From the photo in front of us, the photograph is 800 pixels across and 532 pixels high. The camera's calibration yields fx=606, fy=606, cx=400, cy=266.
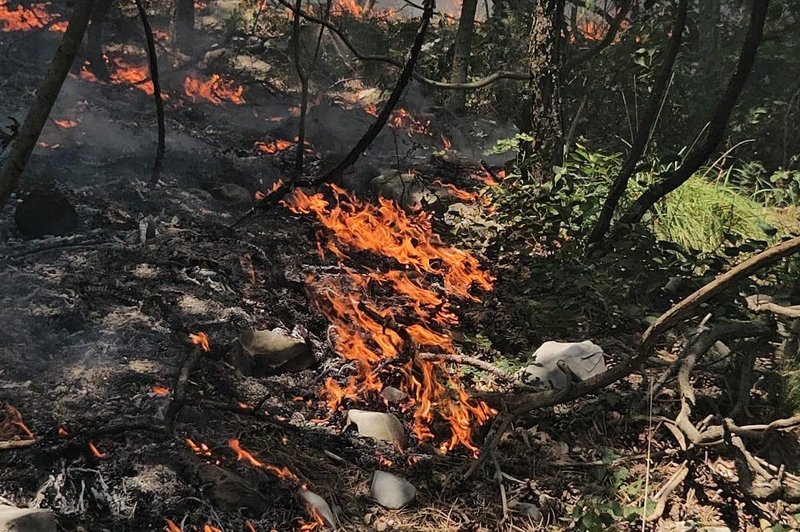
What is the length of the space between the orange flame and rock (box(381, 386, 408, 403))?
114 cm

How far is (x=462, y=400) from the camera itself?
10.8 feet

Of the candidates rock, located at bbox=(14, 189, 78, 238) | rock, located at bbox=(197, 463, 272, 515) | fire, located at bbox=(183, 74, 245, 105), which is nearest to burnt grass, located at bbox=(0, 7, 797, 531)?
rock, located at bbox=(197, 463, 272, 515)

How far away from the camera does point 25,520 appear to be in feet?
6.10

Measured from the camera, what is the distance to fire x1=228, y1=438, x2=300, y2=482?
104 inches

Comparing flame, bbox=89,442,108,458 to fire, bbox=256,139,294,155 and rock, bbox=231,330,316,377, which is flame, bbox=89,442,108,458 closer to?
rock, bbox=231,330,316,377

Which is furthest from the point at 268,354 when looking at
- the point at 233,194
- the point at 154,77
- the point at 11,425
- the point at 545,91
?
the point at 545,91

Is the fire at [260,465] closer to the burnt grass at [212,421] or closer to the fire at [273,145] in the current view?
the burnt grass at [212,421]

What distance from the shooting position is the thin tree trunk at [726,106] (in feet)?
11.8

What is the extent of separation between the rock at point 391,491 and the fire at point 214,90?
927 centimetres

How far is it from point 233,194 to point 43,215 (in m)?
1.99

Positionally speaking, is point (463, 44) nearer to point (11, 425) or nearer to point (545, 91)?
point (545, 91)

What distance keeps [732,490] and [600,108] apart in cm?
623

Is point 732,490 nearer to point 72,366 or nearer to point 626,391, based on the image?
point 626,391

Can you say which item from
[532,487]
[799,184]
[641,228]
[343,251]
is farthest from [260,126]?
[532,487]
